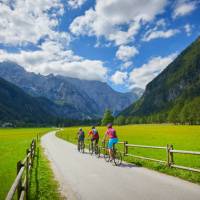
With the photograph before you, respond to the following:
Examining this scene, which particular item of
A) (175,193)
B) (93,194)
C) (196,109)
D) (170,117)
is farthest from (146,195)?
(170,117)

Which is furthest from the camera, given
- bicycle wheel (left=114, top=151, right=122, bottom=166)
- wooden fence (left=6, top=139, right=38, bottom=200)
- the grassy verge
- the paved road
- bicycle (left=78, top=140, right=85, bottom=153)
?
bicycle (left=78, top=140, right=85, bottom=153)

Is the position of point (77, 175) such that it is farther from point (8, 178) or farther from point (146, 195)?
point (146, 195)

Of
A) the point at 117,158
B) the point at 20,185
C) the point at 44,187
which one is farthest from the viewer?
the point at 117,158

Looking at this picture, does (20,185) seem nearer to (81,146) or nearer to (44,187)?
(44,187)

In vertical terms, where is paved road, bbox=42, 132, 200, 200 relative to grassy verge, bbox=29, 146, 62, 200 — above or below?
above

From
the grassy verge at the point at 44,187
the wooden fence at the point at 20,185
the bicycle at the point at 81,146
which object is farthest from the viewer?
the bicycle at the point at 81,146

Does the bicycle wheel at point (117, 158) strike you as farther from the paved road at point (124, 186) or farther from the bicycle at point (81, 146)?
the bicycle at point (81, 146)

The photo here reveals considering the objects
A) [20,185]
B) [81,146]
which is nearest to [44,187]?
[20,185]

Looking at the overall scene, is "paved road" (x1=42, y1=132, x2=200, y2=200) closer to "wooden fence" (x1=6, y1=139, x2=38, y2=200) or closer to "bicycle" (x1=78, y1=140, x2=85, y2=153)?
"wooden fence" (x1=6, y1=139, x2=38, y2=200)

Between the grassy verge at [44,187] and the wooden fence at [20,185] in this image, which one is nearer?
the wooden fence at [20,185]

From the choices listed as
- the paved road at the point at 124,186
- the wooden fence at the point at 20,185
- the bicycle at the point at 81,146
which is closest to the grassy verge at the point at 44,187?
the paved road at the point at 124,186

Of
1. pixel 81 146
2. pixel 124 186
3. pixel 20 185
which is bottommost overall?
pixel 124 186

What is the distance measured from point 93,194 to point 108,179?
296cm

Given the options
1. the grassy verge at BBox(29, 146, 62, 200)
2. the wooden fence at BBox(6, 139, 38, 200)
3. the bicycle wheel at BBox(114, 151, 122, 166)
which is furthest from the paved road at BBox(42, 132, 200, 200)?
the bicycle wheel at BBox(114, 151, 122, 166)
